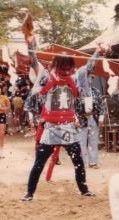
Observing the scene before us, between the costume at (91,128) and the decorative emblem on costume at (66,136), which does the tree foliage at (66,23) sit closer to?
the costume at (91,128)

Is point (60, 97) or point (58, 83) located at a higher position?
point (58, 83)

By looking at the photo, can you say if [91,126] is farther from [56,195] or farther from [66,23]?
[66,23]

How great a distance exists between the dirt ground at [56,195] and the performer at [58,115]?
13.9 inches

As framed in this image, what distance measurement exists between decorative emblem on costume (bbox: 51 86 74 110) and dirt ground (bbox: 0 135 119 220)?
120 centimetres

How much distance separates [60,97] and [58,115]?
0.75 ft

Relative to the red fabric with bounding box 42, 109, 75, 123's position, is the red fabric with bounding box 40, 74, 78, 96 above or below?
above

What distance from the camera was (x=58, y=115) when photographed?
7.16 meters

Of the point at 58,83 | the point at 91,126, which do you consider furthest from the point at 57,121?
the point at 91,126

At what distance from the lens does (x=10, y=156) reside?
12992 mm

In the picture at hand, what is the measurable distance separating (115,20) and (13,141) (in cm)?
468

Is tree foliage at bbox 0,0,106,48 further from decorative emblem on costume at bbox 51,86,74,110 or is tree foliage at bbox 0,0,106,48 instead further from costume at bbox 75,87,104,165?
Result: decorative emblem on costume at bbox 51,86,74,110

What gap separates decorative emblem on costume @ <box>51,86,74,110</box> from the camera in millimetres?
7191

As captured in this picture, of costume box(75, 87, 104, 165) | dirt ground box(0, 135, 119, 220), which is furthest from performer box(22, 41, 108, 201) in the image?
costume box(75, 87, 104, 165)

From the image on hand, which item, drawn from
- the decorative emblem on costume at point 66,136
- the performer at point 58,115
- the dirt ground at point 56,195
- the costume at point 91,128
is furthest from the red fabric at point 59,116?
the costume at point 91,128
